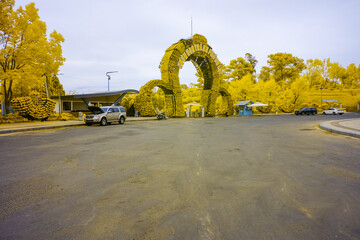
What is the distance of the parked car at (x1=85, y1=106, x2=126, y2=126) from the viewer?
66.1ft

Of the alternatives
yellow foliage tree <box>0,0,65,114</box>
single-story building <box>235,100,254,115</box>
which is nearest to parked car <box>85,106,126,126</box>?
yellow foliage tree <box>0,0,65,114</box>

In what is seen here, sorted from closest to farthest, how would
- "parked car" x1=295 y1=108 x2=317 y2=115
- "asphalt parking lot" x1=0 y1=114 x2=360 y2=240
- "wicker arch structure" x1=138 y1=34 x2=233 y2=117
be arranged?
"asphalt parking lot" x1=0 y1=114 x2=360 y2=240 → "wicker arch structure" x1=138 y1=34 x2=233 y2=117 → "parked car" x1=295 y1=108 x2=317 y2=115

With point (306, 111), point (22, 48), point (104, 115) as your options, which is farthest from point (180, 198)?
point (306, 111)

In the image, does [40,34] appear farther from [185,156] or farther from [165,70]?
[185,156]

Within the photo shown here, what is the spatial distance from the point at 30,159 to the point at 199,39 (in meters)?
32.3

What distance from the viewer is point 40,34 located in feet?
72.7

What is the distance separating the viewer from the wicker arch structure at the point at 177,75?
31359 mm

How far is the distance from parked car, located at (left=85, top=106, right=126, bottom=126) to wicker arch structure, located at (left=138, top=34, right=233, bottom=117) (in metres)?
8.35

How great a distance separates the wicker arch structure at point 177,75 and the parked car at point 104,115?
329 inches

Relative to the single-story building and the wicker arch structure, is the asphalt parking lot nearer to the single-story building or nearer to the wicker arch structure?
the wicker arch structure

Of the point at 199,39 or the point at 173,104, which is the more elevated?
the point at 199,39

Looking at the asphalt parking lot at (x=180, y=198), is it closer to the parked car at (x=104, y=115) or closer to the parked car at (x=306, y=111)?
the parked car at (x=104, y=115)

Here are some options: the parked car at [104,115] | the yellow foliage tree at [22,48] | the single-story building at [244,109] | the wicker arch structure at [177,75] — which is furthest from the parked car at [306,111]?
the yellow foliage tree at [22,48]

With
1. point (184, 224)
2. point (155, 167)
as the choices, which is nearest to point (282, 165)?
point (155, 167)
